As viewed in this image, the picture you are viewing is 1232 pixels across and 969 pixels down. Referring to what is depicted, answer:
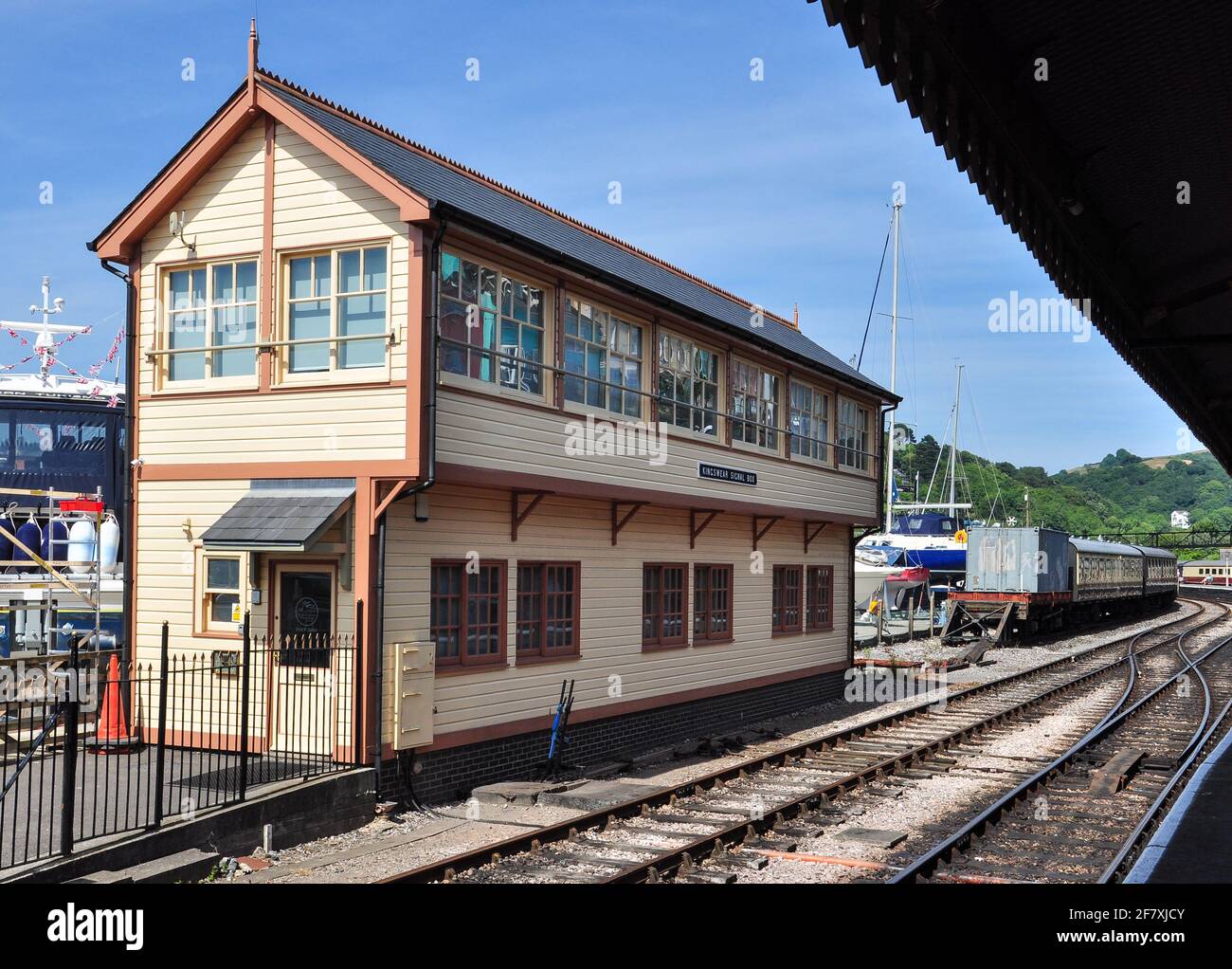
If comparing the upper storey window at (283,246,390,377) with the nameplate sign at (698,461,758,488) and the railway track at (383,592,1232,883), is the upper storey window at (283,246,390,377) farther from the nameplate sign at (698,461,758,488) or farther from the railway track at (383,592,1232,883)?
A: the nameplate sign at (698,461,758,488)

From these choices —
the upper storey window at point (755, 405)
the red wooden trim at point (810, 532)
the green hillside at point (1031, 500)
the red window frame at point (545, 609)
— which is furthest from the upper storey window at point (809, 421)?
the green hillside at point (1031, 500)

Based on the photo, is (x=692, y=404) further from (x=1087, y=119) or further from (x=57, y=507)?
(x=57, y=507)

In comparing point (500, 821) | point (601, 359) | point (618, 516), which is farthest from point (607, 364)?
point (500, 821)

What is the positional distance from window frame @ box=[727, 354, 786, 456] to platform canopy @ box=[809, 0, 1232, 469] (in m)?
9.23

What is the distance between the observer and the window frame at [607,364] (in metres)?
14.4

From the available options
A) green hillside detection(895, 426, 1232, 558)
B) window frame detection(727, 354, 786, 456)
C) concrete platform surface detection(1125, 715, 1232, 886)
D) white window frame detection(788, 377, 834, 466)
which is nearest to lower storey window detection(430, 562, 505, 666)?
window frame detection(727, 354, 786, 456)

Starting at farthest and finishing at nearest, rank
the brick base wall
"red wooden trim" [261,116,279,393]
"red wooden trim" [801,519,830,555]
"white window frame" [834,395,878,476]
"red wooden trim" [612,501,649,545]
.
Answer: "white window frame" [834,395,878,476] < "red wooden trim" [801,519,830,555] < "red wooden trim" [612,501,649,545] < "red wooden trim" [261,116,279,393] < the brick base wall

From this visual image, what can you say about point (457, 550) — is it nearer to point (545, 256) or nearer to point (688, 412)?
point (545, 256)

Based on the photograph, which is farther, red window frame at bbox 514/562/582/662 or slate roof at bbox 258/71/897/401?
red window frame at bbox 514/562/582/662

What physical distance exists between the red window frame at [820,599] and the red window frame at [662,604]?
17.9 ft

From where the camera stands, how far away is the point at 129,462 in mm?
13617

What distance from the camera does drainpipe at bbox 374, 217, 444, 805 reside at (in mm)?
11625

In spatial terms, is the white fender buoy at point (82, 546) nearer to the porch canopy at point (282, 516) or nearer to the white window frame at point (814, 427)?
the porch canopy at point (282, 516)
